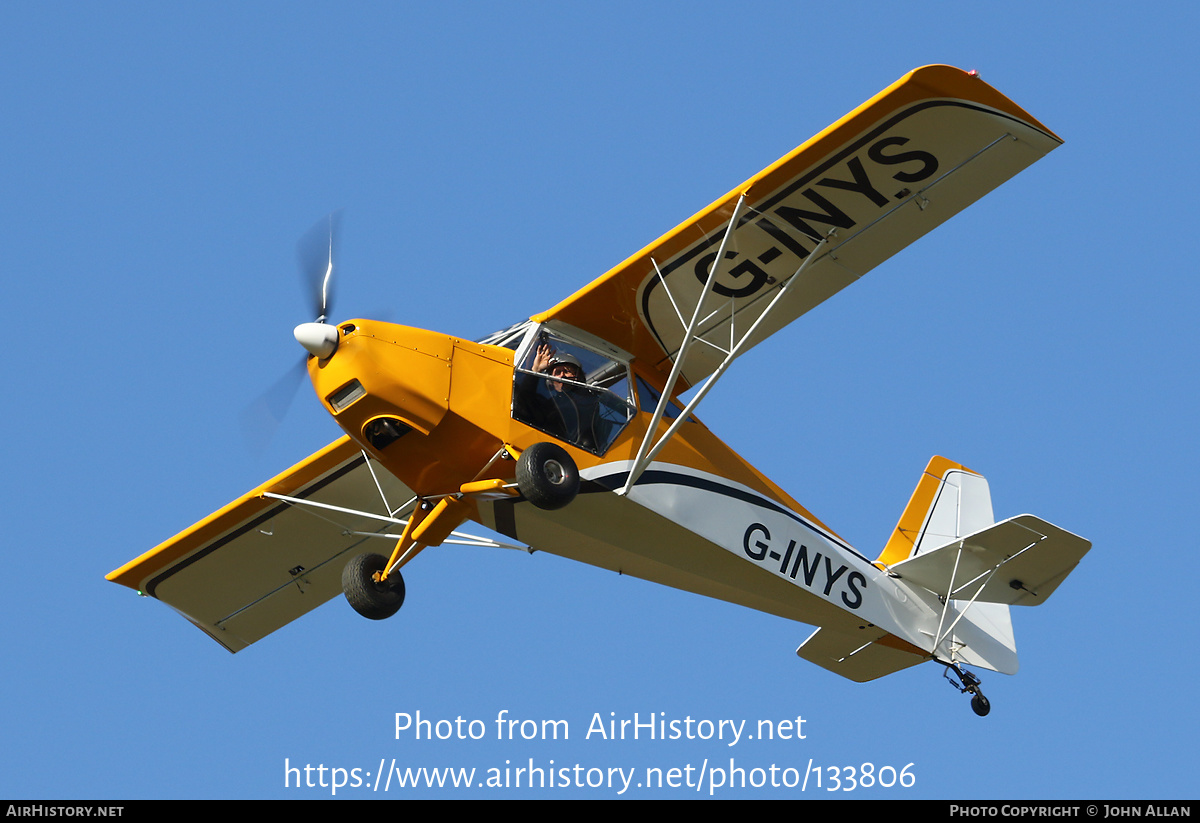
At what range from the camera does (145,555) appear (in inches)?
432

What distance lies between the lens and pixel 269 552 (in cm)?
1140

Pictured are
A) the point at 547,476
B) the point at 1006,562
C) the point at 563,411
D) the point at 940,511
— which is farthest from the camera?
the point at 940,511

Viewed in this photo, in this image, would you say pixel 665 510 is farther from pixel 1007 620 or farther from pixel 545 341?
pixel 1007 620

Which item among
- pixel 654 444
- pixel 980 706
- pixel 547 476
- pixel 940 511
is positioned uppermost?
pixel 940 511

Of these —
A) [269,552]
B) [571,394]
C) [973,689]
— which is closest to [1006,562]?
[973,689]

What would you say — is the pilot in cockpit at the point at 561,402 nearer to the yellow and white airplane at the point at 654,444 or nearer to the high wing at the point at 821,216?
the yellow and white airplane at the point at 654,444

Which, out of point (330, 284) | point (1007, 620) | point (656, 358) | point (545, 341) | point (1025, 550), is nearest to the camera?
point (330, 284)

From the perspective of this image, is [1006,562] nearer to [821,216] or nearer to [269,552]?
[821,216]

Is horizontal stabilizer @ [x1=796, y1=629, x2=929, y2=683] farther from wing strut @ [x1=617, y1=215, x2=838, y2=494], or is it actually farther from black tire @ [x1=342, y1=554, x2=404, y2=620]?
black tire @ [x1=342, y1=554, x2=404, y2=620]

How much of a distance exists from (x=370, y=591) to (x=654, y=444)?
227 centimetres

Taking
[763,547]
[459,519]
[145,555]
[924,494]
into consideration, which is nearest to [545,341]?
[459,519]

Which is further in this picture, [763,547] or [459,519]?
[763,547]

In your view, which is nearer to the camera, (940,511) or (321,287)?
(321,287)

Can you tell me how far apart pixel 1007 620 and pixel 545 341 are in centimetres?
602
